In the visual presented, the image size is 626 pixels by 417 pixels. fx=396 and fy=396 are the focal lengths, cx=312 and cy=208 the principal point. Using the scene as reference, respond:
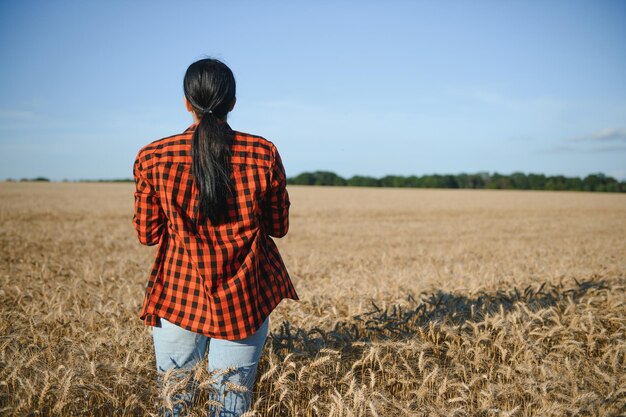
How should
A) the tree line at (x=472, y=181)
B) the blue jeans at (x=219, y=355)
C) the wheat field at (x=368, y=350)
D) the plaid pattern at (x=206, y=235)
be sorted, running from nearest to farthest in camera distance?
the plaid pattern at (x=206, y=235)
the blue jeans at (x=219, y=355)
the wheat field at (x=368, y=350)
the tree line at (x=472, y=181)

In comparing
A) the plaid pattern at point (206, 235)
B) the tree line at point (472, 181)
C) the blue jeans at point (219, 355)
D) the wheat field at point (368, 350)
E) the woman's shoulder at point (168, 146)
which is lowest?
the wheat field at point (368, 350)

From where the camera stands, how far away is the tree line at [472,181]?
81706 millimetres

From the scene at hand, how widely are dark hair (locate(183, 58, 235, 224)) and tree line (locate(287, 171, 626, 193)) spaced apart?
81333mm

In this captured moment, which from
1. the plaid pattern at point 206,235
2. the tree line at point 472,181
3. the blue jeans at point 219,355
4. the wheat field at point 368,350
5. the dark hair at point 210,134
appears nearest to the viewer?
the dark hair at point 210,134

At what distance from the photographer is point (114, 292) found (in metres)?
5.71

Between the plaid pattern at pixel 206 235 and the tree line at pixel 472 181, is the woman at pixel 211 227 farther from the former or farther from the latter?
the tree line at pixel 472 181

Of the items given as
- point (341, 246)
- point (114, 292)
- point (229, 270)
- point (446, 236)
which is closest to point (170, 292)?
point (229, 270)

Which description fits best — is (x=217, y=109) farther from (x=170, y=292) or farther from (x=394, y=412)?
(x=394, y=412)

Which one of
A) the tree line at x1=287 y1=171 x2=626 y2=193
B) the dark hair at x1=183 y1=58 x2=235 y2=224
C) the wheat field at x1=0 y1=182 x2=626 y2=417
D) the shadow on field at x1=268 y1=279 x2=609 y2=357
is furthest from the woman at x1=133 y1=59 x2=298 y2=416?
the tree line at x1=287 y1=171 x2=626 y2=193

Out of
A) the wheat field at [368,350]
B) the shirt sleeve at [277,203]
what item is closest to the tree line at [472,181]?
the wheat field at [368,350]

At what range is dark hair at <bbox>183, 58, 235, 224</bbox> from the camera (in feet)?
6.23

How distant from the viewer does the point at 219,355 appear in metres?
2.14

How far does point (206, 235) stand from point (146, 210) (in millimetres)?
351

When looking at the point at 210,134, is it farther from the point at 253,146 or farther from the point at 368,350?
the point at 368,350
